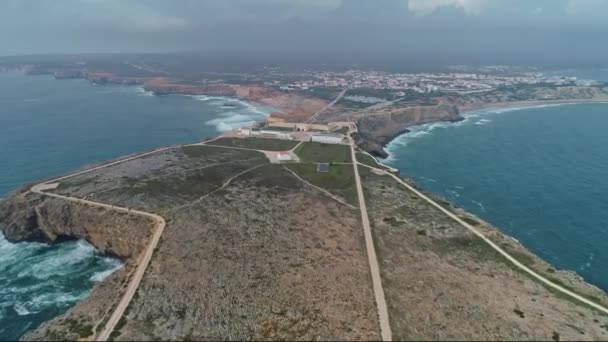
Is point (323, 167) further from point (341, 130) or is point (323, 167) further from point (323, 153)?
point (341, 130)

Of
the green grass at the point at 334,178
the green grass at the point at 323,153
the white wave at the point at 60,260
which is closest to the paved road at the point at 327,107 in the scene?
the green grass at the point at 323,153

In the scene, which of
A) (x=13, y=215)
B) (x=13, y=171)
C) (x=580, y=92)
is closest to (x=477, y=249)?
(x=13, y=215)

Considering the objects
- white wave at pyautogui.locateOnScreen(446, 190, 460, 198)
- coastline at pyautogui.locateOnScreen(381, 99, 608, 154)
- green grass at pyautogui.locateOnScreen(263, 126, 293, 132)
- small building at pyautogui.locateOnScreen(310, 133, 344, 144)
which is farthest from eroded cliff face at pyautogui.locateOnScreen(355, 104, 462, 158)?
white wave at pyautogui.locateOnScreen(446, 190, 460, 198)

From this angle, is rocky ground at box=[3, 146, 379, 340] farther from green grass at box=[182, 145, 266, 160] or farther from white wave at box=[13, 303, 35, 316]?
green grass at box=[182, 145, 266, 160]

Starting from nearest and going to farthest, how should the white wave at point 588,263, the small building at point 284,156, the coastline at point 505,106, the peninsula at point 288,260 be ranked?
the peninsula at point 288,260, the white wave at point 588,263, the small building at point 284,156, the coastline at point 505,106

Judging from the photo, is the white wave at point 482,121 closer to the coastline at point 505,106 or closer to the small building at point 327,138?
the coastline at point 505,106

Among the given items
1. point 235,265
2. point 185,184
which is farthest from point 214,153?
point 235,265
